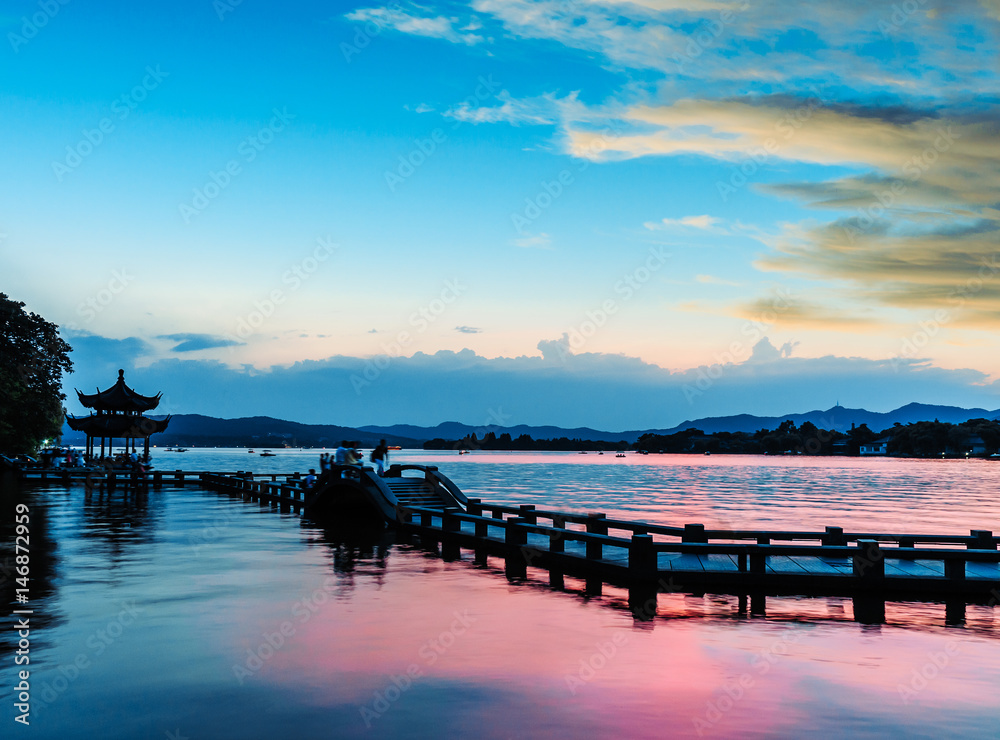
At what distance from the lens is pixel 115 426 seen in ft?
210

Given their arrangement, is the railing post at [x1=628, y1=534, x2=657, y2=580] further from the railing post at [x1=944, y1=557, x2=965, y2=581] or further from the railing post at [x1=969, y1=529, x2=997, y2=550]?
the railing post at [x1=969, y1=529, x2=997, y2=550]

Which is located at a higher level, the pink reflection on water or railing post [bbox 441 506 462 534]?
railing post [bbox 441 506 462 534]

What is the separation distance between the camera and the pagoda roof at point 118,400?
210 feet

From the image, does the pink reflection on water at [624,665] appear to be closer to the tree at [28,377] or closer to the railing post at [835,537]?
the railing post at [835,537]

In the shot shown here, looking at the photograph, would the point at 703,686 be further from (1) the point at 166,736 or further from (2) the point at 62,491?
(2) the point at 62,491

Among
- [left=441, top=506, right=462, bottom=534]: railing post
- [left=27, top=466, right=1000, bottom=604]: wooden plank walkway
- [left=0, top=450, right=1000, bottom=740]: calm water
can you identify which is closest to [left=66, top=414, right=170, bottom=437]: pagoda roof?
[left=0, top=450, right=1000, bottom=740]: calm water

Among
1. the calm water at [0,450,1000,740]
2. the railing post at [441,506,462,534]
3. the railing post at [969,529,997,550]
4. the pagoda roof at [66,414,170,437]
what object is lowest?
the calm water at [0,450,1000,740]

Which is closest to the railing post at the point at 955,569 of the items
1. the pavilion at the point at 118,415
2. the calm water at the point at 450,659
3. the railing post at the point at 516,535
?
the calm water at the point at 450,659

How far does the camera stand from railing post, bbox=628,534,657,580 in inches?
656

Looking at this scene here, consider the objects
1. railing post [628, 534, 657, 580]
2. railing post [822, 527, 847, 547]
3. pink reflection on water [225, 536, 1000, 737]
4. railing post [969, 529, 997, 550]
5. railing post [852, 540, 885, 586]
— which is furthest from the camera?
railing post [822, 527, 847, 547]

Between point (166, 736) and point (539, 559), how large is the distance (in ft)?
44.7

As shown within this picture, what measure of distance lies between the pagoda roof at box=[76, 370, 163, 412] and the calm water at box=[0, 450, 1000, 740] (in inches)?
1770

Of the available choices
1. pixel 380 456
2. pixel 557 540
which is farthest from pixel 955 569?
pixel 380 456

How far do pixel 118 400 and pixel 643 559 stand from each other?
57241 millimetres
